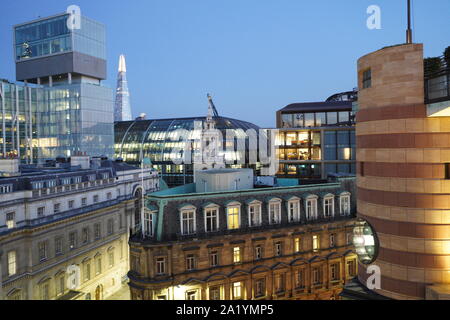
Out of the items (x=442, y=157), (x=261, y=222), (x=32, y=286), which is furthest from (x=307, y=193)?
(x=32, y=286)

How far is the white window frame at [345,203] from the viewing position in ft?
138

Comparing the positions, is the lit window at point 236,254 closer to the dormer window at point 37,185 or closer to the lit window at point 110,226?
the dormer window at point 37,185

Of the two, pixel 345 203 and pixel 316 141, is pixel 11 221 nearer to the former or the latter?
pixel 345 203

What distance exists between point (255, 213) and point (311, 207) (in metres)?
7.14

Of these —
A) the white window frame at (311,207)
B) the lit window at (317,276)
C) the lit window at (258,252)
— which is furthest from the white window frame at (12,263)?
the lit window at (317,276)

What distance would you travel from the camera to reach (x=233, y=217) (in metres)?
36.6

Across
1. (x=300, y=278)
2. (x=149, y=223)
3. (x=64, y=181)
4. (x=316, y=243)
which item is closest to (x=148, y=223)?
(x=149, y=223)

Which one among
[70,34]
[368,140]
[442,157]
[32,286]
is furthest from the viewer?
[70,34]

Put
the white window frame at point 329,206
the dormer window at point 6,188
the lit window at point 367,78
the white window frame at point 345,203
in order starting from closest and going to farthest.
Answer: the lit window at point 367,78 < the white window frame at point 329,206 < the white window frame at point 345,203 < the dormer window at point 6,188

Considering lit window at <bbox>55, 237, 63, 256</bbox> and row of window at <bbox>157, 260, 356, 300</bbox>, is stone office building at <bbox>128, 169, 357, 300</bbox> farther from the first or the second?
lit window at <bbox>55, 237, 63, 256</bbox>

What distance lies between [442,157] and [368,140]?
379 centimetres

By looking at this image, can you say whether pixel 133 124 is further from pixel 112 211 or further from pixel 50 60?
pixel 112 211

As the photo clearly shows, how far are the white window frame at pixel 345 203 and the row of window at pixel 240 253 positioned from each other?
2.54m

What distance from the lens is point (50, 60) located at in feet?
382
